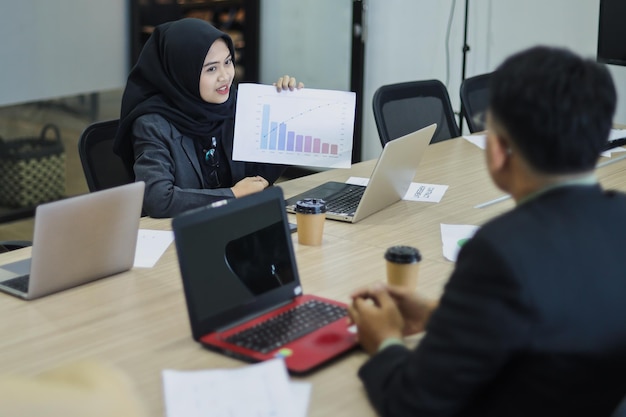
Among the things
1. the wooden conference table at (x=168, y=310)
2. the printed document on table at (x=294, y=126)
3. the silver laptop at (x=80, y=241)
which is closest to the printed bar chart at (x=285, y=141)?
the printed document on table at (x=294, y=126)

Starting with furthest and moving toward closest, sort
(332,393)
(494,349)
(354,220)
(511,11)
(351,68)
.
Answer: (351,68) → (511,11) → (354,220) → (332,393) → (494,349)

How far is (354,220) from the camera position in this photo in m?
2.53

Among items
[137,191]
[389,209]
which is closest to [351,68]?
[389,209]

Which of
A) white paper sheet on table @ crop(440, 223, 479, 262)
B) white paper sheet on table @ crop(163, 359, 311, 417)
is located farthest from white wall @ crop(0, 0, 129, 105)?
white paper sheet on table @ crop(163, 359, 311, 417)

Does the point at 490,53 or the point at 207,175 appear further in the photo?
the point at 490,53

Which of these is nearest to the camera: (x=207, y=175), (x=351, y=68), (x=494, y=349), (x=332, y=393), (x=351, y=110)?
(x=494, y=349)

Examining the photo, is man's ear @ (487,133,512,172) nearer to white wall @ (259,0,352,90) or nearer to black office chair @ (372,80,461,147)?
black office chair @ (372,80,461,147)

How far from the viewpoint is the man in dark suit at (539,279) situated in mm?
1234

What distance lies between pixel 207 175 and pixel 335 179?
0.43 meters

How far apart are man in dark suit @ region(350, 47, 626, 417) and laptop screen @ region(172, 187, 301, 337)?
19.9 inches

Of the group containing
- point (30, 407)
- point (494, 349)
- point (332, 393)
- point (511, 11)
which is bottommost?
point (332, 393)

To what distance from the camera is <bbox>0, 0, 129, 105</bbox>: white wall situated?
411 cm

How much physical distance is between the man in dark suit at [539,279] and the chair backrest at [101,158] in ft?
5.74

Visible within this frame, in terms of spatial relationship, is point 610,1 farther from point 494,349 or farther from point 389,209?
point 494,349
